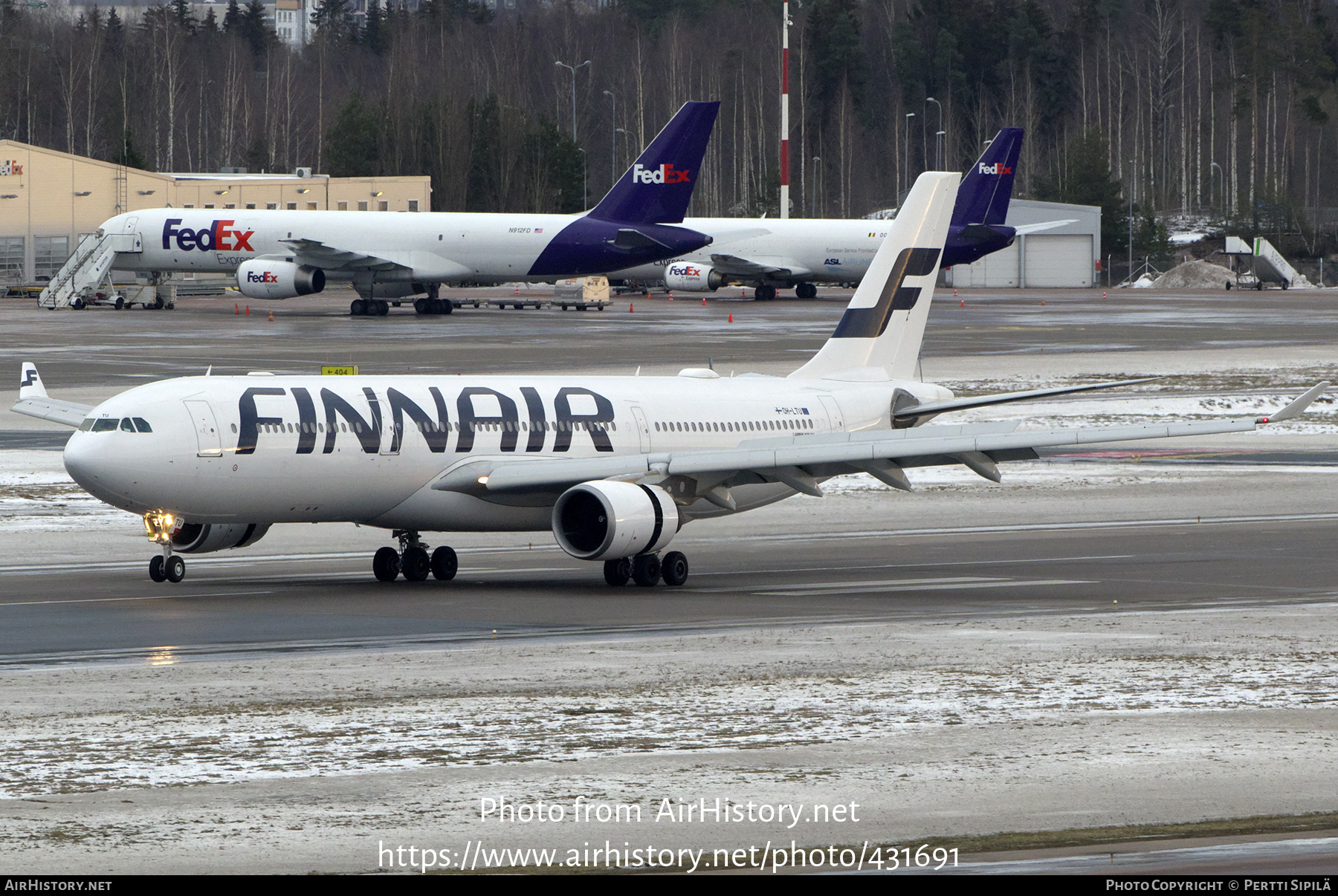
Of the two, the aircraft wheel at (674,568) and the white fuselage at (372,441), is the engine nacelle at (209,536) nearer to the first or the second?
the white fuselage at (372,441)

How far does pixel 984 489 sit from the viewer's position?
46.1 m

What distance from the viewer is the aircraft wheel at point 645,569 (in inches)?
Answer: 1172

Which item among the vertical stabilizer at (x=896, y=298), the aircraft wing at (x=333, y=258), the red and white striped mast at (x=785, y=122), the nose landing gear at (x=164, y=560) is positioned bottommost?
the nose landing gear at (x=164, y=560)

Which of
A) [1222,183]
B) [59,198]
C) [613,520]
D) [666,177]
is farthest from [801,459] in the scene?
[1222,183]

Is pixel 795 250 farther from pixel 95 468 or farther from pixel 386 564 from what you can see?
pixel 95 468

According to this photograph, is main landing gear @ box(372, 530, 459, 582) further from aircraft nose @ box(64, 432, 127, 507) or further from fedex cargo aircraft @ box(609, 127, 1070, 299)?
fedex cargo aircraft @ box(609, 127, 1070, 299)

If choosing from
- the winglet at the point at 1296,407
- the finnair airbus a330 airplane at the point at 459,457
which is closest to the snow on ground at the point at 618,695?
the winglet at the point at 1296,407

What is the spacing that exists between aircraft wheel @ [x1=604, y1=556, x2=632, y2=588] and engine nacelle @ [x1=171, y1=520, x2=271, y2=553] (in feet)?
17.6

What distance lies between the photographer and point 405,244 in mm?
97688

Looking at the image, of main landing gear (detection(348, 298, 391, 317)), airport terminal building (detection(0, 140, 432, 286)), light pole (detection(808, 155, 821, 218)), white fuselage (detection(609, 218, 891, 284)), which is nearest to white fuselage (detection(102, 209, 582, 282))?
main landing gear (detection(348, 298, 391, 317))

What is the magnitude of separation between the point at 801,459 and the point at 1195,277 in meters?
125

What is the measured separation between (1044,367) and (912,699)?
5201cm

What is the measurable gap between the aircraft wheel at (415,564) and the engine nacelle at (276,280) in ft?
219
